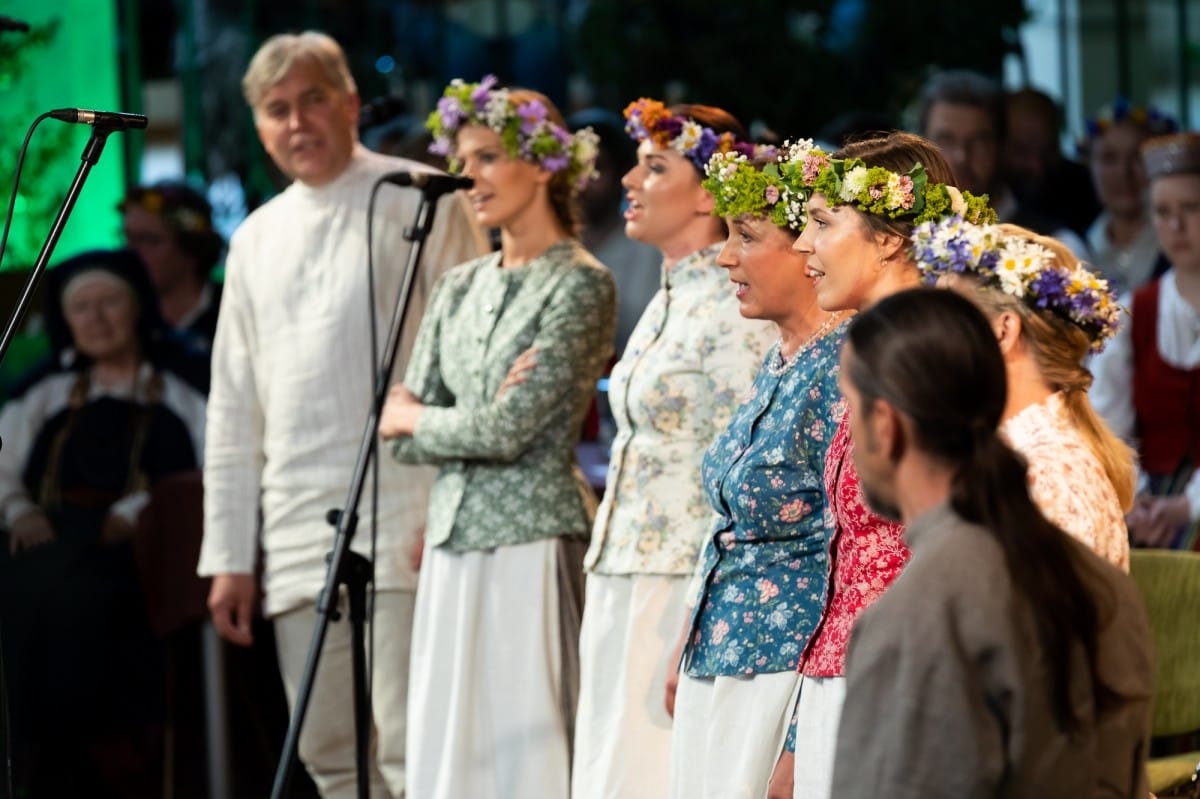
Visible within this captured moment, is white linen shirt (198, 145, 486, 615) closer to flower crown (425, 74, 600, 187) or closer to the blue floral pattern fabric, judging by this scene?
flower crown (425, 74, 600, 187)

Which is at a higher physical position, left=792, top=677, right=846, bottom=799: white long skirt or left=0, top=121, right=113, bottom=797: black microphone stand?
left=0, top=121, right=113, bottom=797: black microphone stand

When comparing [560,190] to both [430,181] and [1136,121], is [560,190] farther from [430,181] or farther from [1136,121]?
[1136,121]

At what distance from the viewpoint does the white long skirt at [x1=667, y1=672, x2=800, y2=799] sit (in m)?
3.24

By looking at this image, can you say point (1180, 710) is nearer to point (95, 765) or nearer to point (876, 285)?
point (876, 285)

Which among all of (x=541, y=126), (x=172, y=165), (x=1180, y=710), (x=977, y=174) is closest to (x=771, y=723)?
(x=1180, y=710)

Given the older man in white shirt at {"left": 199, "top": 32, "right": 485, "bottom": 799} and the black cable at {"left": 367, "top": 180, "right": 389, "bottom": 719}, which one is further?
the older man in white shirt at {"left": 199, "top": 32, "right": 485, "bottom": 799}

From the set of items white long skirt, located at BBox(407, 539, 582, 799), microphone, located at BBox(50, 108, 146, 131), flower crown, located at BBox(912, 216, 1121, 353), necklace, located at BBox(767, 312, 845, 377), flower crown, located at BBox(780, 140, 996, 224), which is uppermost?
microphone, located at BBox(50, 108, 146, 131)

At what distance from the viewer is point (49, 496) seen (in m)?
5.61

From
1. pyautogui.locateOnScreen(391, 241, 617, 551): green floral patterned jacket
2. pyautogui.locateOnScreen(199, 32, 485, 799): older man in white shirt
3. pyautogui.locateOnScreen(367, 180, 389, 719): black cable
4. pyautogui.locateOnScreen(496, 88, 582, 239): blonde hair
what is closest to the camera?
pyautogui.locateOnScreen(391, 241, 617, 551): green floral patterned jacket

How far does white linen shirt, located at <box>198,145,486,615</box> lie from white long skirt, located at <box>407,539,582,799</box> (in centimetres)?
30

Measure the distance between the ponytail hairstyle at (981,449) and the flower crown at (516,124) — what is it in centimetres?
211

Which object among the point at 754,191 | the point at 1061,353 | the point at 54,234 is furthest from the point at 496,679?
the point at 1061,353

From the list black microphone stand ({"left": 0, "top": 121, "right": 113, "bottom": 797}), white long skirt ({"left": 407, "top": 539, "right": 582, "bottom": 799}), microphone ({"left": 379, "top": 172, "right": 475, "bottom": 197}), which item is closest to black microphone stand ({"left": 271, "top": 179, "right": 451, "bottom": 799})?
microphone ({"left": 379, "top": 172, "right": 475, "bottom": 197})

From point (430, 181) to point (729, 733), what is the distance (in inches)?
51.0
